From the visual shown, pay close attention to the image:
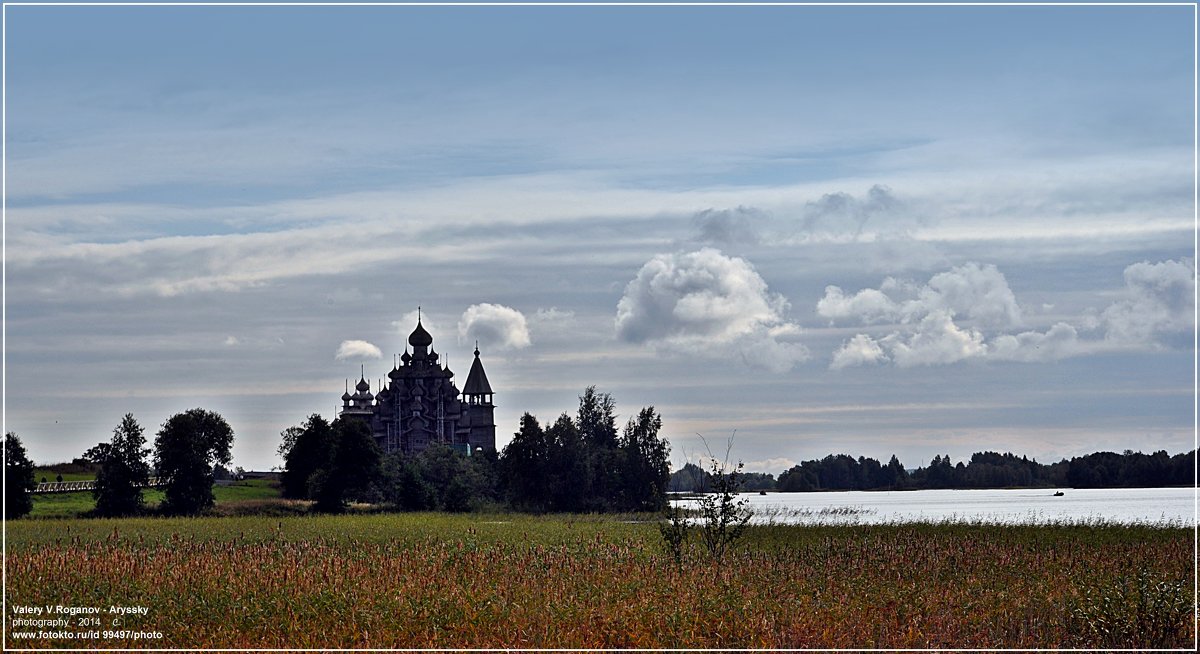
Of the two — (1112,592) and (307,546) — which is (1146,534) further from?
(307,546)

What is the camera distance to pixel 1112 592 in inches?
679

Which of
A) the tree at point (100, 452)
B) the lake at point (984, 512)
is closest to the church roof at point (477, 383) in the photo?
the lake at point (984, 512)

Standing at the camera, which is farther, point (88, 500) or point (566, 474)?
point (566, 474)

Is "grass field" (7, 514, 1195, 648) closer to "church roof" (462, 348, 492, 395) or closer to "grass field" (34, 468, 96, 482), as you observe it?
"grass field" (34, 468, 96, 482)

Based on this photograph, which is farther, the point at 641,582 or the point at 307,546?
the point at 307,546

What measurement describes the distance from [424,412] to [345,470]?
53258mm

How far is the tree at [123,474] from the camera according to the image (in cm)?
7088

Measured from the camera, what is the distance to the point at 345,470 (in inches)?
3000

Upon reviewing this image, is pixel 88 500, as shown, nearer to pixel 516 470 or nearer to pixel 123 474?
pixel 123 474

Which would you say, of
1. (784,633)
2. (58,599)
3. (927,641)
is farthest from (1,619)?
(927,641)

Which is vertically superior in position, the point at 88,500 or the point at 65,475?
the point at 65,475

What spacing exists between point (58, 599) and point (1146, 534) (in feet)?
98.4

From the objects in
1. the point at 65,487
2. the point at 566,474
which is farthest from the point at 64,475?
the point at 566,474

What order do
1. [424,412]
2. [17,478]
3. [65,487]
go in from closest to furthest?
1. [17,478]
2. [65,487]
3. [424,412]
